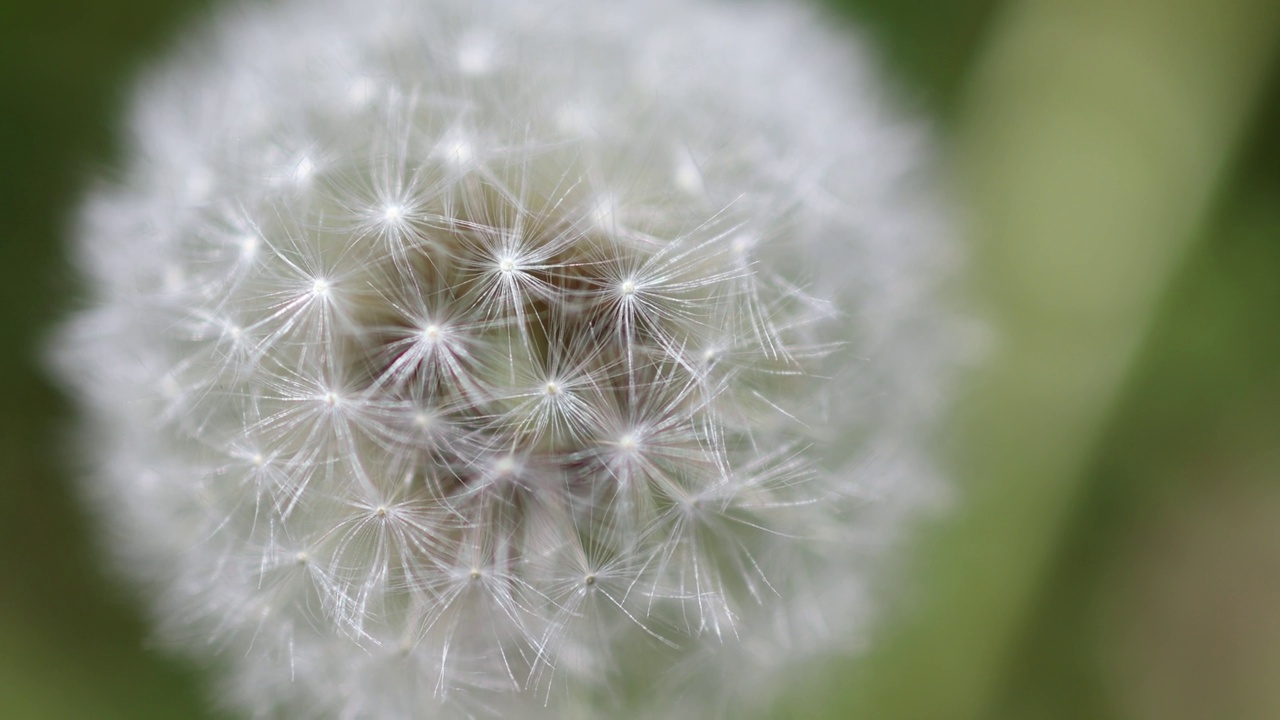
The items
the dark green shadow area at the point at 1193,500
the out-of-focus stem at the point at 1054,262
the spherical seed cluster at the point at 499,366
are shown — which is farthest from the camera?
the dark green shadow area at the point at 1193,500

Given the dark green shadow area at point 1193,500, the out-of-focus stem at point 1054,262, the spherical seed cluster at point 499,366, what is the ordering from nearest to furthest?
the spherical seed cluster at point 499,366, the out-of-focus stem at point 1054,262, the dark green shadow area at point 1193,500

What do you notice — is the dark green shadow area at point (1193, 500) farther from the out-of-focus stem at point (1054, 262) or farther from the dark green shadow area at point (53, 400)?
the dark green shadow area at point (53, 400)

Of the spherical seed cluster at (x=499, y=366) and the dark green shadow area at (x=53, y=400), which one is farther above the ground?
the dark green shadow area at (x=53, y=400)

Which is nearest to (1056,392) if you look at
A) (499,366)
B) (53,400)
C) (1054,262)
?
(1054,262)

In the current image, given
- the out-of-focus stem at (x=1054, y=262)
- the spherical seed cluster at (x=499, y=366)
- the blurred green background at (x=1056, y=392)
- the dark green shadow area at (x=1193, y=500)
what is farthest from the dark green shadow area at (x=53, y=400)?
the dark green shadow area at (x=1193, y=500)

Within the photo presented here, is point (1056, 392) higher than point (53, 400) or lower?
lower

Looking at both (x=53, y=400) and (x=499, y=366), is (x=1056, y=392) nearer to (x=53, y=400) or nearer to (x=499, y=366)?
(x=499, y=366)

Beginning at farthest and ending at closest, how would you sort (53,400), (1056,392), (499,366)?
(53,400) < (1056,392) < (499,366)
